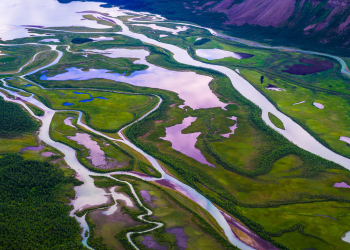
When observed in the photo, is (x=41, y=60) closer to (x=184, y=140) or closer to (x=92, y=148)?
(x=92, y=148)

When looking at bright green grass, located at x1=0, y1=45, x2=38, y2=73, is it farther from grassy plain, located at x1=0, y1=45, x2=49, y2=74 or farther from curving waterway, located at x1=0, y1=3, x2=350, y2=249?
curving waterway, located at x1=0, y1=3, x2=350, y2=249

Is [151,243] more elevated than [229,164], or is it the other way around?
[229,164]

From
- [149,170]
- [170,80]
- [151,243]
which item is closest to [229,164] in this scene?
[149,170]

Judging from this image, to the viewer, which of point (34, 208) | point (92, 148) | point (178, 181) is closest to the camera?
point (34, 208)

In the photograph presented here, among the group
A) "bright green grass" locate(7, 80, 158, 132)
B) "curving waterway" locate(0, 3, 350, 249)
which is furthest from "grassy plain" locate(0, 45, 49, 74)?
"bright green grass" locate(7, 80, 158, 132)

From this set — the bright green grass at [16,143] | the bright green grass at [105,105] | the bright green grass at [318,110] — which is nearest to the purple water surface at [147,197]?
the bright green grass at [105,105]

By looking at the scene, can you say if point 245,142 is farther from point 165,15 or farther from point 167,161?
point 165,15
